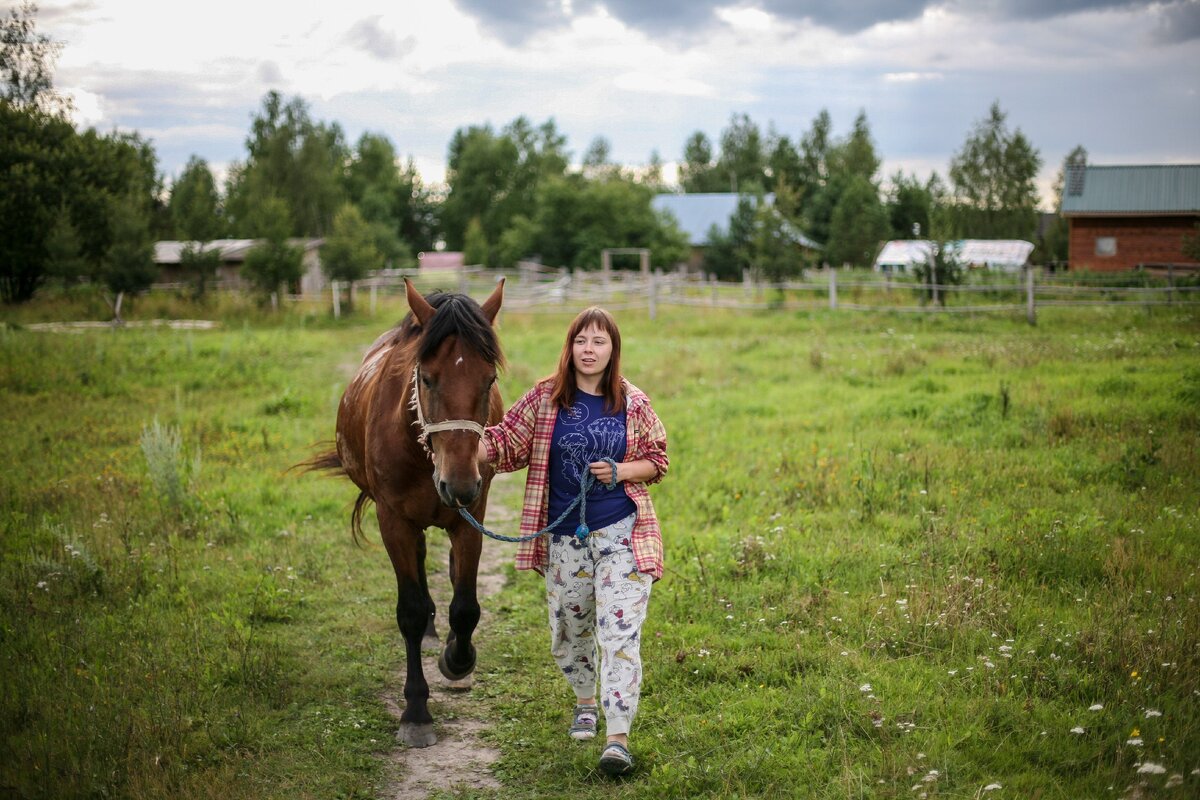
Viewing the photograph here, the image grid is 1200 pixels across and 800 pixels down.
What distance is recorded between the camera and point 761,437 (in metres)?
9.16

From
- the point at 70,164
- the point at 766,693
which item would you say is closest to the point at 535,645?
the point at 766,693

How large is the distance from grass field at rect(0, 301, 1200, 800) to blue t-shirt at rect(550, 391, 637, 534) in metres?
1.07

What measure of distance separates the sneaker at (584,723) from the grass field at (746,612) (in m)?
0.10

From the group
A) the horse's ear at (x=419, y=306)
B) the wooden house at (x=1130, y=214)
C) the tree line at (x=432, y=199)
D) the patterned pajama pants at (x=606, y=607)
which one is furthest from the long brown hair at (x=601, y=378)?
the wooden house at (x=1130, y=214)

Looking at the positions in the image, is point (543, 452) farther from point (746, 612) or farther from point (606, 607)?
point (746, 612)

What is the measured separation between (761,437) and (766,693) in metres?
5.37

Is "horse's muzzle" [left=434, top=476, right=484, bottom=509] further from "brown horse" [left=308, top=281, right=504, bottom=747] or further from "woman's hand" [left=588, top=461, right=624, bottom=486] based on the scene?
"woman's hand" [left=588, top=461, right=624, bottom=486]

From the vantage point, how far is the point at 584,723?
3.82 meters

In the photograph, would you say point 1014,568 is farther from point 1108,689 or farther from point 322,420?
point 322,420

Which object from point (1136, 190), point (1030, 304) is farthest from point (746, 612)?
point (1136, 190)

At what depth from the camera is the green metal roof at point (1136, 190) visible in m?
30.7

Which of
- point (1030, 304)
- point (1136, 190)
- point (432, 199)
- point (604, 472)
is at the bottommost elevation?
point (604, 472)

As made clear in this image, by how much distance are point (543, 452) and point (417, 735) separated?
1562 mm

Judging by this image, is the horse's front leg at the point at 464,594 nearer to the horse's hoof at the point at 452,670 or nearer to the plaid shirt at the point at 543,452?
the horse's hoof at the point at 452,670
